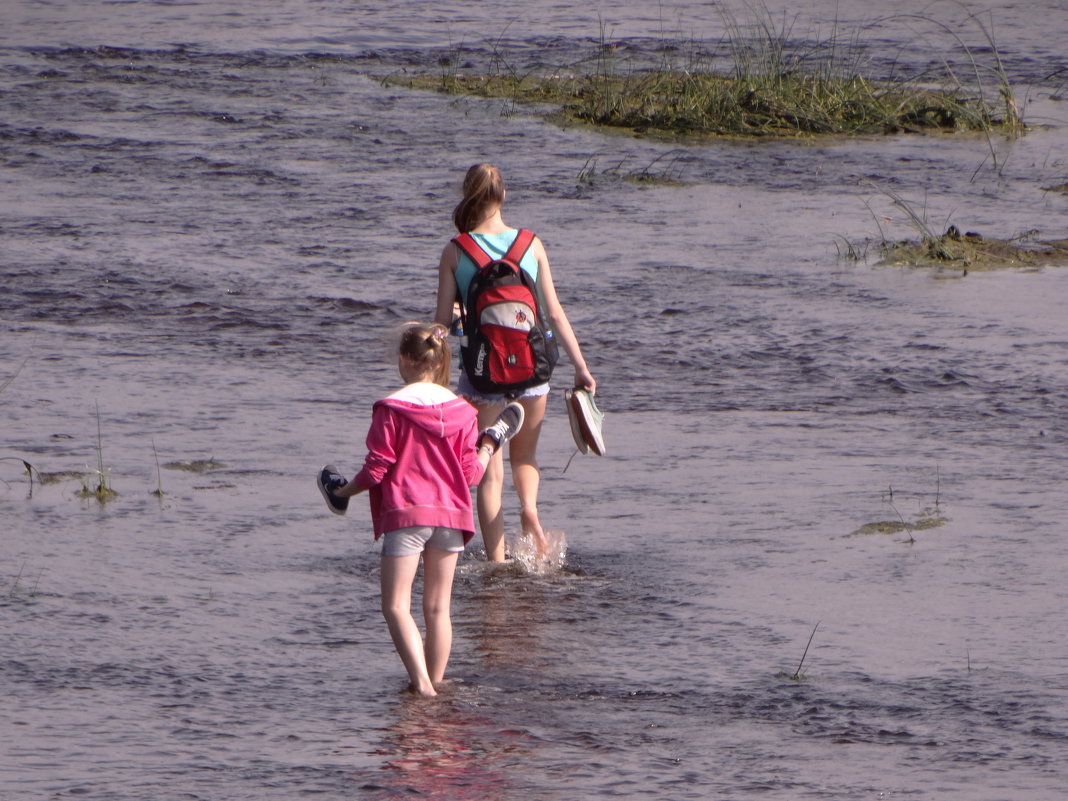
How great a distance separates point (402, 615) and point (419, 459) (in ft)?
1.59

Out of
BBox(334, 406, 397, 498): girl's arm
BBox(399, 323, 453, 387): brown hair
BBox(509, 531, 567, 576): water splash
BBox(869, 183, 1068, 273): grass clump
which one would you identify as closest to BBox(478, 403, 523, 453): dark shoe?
BBox(399, 323, 453, 387): brown hair

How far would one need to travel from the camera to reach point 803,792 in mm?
5121

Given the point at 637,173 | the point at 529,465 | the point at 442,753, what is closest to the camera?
the point at 442,753

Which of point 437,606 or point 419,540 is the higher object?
point 419,540

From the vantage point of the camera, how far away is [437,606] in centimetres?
591

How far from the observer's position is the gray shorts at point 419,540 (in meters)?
5.79

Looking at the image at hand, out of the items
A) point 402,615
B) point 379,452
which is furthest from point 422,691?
point 379,452

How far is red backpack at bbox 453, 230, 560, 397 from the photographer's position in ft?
22.5

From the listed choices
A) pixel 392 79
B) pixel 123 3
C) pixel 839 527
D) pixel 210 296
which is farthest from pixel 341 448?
pixel 123 3

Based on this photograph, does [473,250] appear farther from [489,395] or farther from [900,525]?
[900,525]

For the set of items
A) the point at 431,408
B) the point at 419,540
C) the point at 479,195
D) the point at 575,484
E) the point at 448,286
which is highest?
the point at 479,195

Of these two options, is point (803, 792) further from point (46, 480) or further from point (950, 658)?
point (46, 480)

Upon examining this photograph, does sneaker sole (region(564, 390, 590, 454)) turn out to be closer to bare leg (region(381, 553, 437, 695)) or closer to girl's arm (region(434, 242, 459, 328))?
girl's arm (region(434, 242, 459, 328))

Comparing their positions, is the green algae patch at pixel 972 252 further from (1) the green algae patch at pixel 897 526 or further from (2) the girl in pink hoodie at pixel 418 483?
(2) the girl in pink hoodie at pixel 418 483
